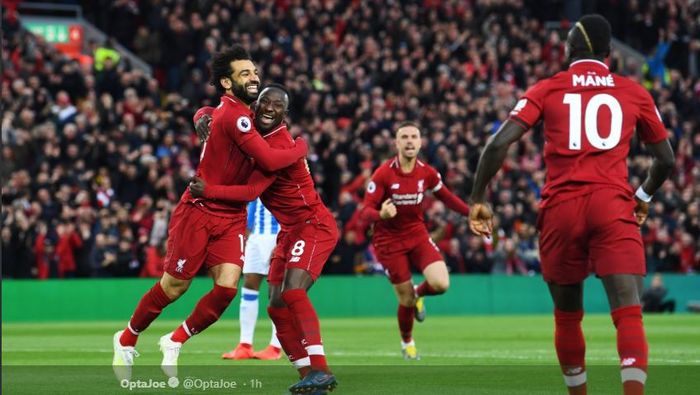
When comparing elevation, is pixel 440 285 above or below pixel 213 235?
below

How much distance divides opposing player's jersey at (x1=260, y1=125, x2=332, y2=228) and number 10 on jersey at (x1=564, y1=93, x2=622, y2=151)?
118 inches

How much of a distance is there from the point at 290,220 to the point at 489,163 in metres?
2.95

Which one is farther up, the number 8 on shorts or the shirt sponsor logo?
the number 8 on shorts

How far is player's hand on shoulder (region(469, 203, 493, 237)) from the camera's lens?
8.34 m

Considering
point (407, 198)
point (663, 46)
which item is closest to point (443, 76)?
point (663, 46)

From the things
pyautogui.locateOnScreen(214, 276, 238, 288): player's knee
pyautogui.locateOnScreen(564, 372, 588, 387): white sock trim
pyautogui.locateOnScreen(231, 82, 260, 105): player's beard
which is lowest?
pyautogui.locateOnScreen(564, 372, 588, 387): white sock trim

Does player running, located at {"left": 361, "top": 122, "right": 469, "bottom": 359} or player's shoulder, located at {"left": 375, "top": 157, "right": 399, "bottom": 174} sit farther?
player's shoulder, located at {"left": 375, "top": 157, "right": 399, "bottom": 174}

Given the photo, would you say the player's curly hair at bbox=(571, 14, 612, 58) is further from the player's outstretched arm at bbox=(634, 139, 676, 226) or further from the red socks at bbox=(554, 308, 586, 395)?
the red socks at bbox=(554, 308, 586, 395)

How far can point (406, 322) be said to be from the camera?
15.5 meters

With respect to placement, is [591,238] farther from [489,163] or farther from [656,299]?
[656,299]

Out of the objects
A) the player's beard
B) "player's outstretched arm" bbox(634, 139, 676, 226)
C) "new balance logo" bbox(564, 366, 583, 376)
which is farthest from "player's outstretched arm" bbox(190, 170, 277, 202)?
"new balance logo" bbox(564, 366, 583, 376)

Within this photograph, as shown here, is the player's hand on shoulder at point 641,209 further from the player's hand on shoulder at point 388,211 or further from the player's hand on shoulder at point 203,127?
the player's hand on shoulder at point 388,211

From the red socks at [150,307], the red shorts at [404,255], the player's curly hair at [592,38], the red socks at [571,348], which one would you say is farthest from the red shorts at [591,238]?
the red shorts at [404,255]

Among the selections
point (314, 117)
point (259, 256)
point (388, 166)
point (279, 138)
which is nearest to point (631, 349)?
point (279, 138)
